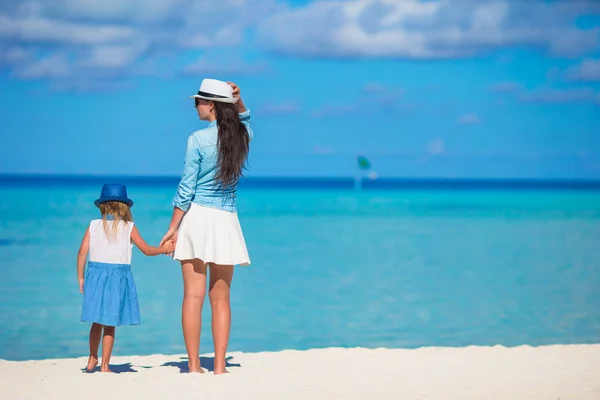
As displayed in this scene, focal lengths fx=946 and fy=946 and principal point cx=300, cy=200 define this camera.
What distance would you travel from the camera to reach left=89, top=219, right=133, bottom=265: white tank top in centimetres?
542

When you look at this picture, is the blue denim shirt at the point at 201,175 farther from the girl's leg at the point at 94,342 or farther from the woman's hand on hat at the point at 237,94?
the girl's leg at the point at 94,342

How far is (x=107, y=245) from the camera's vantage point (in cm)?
542

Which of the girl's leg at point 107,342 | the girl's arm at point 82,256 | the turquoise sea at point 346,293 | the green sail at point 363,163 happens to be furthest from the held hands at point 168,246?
the green sail at point 363,163

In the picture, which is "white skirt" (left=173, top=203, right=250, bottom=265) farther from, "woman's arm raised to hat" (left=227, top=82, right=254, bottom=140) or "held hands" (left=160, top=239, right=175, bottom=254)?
"woman's arm raised to hat" (left=227, top=82, right=254, bottom=140)

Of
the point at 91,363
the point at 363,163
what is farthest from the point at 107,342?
the point at 363,163

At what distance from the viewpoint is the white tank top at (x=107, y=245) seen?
5.42 m

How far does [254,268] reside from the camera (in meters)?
14.0

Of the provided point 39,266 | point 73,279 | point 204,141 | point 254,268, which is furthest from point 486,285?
point 204,141

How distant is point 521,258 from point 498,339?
26.0 ft

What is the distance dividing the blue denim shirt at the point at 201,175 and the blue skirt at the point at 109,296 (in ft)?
1.79

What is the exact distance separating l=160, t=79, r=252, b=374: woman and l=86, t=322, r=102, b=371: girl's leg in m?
0.53

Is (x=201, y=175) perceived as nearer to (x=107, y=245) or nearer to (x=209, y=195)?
(x=209, y=195)

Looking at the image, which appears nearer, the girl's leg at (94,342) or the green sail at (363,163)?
the girl's leg at (94,342)

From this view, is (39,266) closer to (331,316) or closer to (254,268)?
(254,268)
